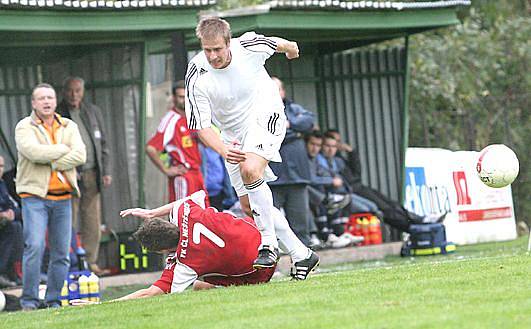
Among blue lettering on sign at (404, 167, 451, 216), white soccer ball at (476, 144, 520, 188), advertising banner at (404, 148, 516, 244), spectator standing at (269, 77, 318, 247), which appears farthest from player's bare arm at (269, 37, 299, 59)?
blue lettering on sign at (404, 167, 451, 216)

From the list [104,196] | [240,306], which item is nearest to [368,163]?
[104,196]

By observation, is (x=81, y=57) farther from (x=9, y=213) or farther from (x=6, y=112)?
(x=9, y=213)

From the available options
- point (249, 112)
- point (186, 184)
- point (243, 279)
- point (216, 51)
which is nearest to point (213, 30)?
point (216, 51)

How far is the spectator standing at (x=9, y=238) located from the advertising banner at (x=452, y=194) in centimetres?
A: 736

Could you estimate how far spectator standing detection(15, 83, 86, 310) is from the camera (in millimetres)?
12891

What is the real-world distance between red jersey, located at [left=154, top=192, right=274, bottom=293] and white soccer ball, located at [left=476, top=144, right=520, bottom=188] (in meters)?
2.62

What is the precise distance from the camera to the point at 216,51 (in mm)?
10453

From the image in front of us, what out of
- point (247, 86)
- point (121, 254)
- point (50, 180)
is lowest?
point (121, 254)

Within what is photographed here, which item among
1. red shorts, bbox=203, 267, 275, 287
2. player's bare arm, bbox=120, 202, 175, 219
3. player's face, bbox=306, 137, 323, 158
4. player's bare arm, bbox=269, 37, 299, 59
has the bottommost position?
red shorts, bbox=203, 267, 275, 287

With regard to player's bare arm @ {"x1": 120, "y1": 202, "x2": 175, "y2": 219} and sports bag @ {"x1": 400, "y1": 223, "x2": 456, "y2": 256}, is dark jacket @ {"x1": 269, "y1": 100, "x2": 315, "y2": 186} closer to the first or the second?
sports bag @ {"x1": 400, "y1": 223, "x2": 456, "y2": 256}

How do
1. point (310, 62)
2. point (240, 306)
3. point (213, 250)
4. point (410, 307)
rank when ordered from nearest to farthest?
1. point (410, 307)
2. point (240, 306)
3. point (213, 250)
4. point (310, 62)

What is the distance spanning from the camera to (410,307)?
8.32 metres

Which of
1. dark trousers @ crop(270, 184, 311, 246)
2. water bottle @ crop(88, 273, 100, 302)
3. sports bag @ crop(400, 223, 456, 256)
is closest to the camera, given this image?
water bottle @ crop(88, 273, 100, 302)

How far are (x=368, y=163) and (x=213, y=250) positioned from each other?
10439 mm
